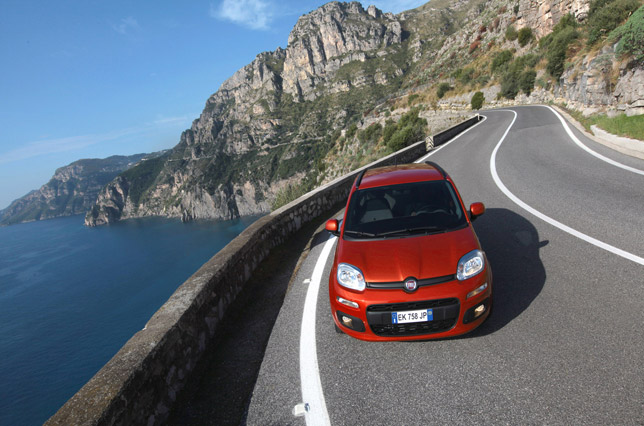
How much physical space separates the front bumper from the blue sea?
59.0m

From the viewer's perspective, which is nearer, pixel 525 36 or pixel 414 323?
pixel 414 323

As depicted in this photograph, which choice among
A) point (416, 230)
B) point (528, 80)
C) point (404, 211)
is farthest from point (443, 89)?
point (416, 230)

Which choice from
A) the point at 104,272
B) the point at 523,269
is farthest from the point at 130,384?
the point at 104,272

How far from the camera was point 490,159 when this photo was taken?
41.3ft

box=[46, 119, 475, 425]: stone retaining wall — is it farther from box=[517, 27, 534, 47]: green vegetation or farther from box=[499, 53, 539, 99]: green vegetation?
A: box=[517, 27, 534, 47]: green vegetation

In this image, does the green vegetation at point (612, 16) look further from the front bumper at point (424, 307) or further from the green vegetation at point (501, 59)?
the green vegetation at point (501, 59)

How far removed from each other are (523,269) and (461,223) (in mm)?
1303

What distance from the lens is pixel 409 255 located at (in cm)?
312

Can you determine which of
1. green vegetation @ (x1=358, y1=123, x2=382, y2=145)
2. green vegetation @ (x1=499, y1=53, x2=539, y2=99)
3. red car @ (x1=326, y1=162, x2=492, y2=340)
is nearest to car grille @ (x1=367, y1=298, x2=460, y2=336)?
red car @ (x1=326, y1=162, x2=492, y2=340)

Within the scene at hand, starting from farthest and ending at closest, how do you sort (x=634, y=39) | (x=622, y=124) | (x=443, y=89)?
(x=443, y=89) → (x=622, y=124) → (x=634, y=39)

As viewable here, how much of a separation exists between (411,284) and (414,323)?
0.36 m

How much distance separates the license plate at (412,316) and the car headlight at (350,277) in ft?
1.26

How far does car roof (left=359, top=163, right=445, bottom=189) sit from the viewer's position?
4.28 m

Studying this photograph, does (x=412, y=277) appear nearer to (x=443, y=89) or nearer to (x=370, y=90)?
(x=443, y=89)
